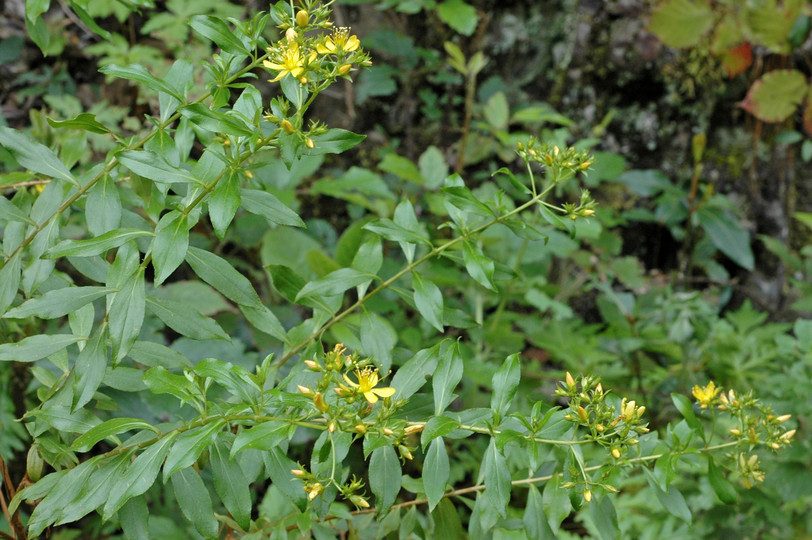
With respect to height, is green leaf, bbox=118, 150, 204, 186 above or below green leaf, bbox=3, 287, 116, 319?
above

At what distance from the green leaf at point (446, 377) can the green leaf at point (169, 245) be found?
0.35 metres

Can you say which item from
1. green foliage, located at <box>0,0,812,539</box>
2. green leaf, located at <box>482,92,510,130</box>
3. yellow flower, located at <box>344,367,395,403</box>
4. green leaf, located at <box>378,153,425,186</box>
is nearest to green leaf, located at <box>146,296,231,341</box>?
green foliage, located at <box>0,0,812,539</box>

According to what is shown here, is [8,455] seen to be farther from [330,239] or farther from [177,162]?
[330,239]

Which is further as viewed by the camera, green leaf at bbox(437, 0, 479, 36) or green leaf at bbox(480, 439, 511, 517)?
green leaf at bbox(437, 0, 479, 36)

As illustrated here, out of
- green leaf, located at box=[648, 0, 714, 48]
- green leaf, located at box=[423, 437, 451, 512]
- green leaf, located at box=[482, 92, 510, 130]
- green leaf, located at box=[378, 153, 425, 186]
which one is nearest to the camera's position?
green leaf, located at box=[423, 437, 451, 512]

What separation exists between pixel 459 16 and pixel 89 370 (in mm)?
2080

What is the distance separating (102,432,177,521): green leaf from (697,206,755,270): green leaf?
2441mm

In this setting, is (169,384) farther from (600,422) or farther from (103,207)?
(600,422)

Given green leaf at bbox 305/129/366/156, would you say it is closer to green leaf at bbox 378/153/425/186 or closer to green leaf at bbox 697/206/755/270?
green leaf at bbox 378/153/425/186

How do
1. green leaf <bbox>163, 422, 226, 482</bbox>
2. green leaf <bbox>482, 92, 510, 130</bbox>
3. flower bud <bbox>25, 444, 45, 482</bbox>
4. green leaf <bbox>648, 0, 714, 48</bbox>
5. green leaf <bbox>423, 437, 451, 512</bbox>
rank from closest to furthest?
1. green leaf <bbox>163, 422, 226, 482</bbox>
2. green leaf <bbox>423, 437, 451, 512</bbox>
3. flower bud <bbox>25, 444, 45, 482</bbox>
4. green leaf <bbox>482, 92, 510, 130</bbox>
5. green leaf <bbox>648, 0, 714, 48</bbox>

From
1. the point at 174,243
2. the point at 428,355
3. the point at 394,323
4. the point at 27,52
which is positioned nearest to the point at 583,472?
the point at 428,355

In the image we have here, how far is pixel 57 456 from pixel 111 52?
1.91m

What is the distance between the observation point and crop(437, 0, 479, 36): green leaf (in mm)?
2451

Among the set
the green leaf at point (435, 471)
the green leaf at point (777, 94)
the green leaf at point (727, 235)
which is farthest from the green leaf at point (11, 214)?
the green leaf at point (777, 94)
